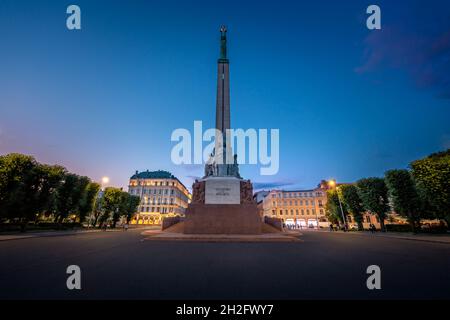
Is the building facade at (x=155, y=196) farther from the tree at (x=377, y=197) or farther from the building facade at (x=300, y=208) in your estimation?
the tree at (x=377, y=197)

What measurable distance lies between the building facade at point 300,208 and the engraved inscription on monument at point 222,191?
5624cm

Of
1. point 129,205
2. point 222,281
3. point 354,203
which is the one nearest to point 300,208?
point 354,203

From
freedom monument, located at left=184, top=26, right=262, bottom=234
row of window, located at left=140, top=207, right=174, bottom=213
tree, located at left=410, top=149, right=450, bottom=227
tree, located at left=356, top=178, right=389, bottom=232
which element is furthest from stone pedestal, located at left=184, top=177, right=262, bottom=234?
row of window, located at left=140, top=207, right=174, bottom=213

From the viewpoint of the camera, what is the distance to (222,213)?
58.7 feet

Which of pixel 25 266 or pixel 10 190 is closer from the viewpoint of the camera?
pixel 25 266

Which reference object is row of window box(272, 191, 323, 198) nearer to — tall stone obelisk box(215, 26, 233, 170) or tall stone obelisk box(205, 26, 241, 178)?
tall stone obelisk box(205, 26, 241, 178)

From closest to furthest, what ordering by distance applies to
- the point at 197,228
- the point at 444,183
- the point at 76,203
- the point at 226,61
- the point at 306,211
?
the point at 197,228
the point at 444,183
the point at 226,61
the point at 76,203
the point at 306,211

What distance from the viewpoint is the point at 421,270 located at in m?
6.12

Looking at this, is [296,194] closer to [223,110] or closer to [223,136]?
[223,136]

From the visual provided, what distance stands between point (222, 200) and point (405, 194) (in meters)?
28.5

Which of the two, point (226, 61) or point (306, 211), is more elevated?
point (226, 61)

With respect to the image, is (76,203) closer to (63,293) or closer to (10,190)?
(10,190)
